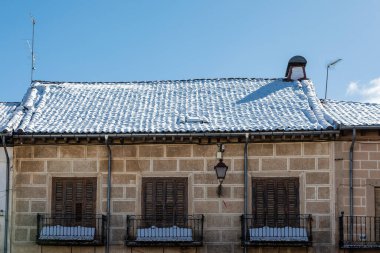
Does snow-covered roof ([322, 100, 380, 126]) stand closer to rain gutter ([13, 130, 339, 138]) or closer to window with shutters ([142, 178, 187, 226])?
rain gutter ([13, 130, 339, 138])

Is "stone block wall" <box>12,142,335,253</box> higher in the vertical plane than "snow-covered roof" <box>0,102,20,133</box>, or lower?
lower

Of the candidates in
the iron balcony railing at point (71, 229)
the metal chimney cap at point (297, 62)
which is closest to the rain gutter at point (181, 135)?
the iron balcony railing at point (71, 229)

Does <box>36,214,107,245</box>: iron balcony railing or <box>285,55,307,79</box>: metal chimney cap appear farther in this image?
<box>285,55,307,79</box>: metal chimney cap

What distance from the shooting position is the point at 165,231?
14.0m

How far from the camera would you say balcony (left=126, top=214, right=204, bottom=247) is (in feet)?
45.1

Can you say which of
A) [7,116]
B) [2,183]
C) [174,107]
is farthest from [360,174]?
[7,116]

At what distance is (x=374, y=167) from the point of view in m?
14.1

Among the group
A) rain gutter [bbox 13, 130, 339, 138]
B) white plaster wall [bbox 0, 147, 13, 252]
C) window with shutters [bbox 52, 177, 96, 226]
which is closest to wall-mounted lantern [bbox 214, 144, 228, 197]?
rain gutter [bbox 13, 130, 339, 138]

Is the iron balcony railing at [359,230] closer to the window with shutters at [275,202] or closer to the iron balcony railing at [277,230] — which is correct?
the iron balcony railing at [277,230]

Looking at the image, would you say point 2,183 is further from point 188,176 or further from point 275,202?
point 275,202

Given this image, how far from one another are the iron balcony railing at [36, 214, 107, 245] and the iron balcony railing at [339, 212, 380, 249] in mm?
5648

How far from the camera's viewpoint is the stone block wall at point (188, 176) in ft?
46.1

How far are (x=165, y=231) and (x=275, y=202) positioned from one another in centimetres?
272

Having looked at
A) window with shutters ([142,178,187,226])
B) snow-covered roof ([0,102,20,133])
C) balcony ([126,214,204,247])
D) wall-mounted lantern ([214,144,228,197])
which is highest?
snow-covered roof ([0,102,20,133])
